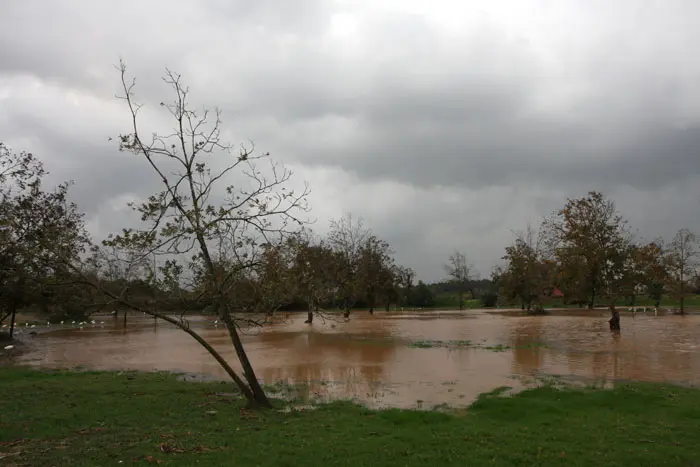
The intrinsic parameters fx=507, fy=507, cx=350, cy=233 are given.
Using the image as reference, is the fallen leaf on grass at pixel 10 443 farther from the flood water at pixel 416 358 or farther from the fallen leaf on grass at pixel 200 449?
the flood water at pixel 416 358

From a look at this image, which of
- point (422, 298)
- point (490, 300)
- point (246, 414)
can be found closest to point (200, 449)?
point (246, 414)

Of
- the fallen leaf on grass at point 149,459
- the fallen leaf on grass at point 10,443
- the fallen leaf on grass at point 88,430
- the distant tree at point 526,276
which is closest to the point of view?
the fallen leaf on grass at point 149,459

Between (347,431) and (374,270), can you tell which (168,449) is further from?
(374,270)

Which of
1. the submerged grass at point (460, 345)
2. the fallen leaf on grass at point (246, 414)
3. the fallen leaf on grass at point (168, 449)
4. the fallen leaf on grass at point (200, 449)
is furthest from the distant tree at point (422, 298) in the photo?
the fallen leaf on grass at point (168, 449)

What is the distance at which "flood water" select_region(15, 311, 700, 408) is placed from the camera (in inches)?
703

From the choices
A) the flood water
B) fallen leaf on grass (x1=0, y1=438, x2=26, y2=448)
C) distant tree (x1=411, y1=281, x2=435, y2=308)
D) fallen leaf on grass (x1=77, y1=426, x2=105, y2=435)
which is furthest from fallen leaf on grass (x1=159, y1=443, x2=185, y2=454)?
distant tree (x1=411, y1=281, x2=435, y2=308)

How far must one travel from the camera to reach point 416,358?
25.5 m

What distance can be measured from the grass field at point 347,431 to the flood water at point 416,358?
287 centimetres

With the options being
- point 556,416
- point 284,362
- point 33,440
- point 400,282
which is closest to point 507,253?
point 400,282

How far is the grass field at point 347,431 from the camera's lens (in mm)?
8242

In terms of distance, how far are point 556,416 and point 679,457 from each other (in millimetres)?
3816

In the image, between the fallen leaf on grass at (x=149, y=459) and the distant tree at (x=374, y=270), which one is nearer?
the fallen leaf on grass at (x=149, y=459)

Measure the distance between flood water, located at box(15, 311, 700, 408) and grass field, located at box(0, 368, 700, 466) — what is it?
2866 mm

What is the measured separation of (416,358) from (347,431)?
15.7 meters
